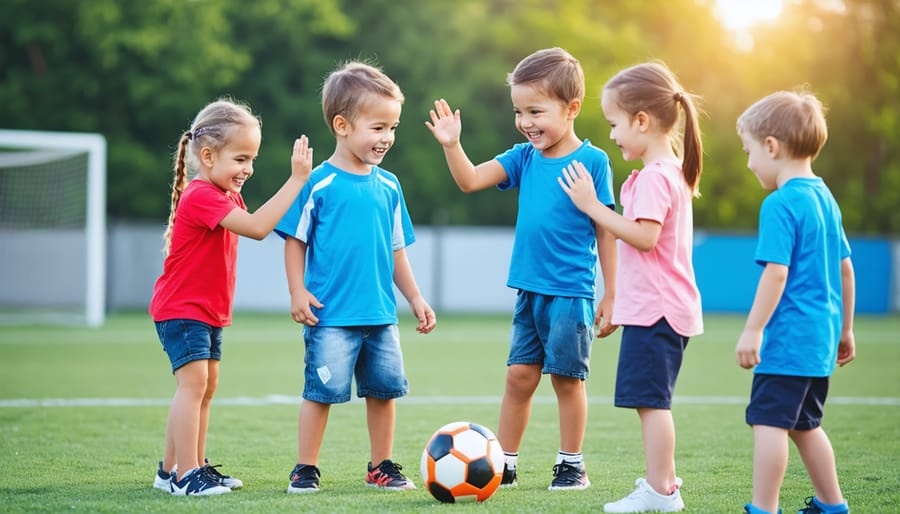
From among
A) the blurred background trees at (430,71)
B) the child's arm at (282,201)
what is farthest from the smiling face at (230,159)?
the blurred background trees at (430,71)

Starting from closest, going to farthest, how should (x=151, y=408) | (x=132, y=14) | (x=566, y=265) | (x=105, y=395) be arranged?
(x=566, y=265), (x=151, y=408), (x=105, y=395), (x=132, y=14)

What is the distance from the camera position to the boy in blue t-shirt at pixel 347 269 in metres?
4.68

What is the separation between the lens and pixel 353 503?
14.2 feet

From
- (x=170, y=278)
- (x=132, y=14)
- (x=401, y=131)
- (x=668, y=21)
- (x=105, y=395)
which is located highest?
(x=668, y=21)

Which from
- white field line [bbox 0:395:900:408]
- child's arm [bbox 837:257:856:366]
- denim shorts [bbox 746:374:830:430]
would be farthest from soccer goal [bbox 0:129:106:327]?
denim shorts [bbox 746:374:830:430]

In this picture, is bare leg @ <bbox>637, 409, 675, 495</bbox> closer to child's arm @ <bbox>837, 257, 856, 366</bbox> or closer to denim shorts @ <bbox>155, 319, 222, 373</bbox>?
child's arm @ <bbox>837, 257, 856, 366</bbox>

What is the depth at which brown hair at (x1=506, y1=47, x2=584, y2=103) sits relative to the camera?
15.5 ft

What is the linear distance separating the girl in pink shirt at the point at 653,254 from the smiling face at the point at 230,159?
1.49 meters

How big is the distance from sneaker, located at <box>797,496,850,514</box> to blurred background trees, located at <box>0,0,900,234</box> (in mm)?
22388

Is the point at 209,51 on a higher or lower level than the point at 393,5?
lower

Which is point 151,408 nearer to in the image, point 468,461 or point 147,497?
point 147,497

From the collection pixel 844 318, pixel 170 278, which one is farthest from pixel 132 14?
pixel 844 318

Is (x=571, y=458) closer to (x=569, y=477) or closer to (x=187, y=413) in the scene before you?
(x=569, y=477)

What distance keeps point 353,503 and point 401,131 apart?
82.8 feet
